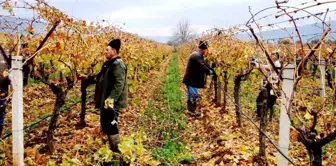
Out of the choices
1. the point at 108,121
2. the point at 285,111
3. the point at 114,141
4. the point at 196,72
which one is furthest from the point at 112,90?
the point at 196,72

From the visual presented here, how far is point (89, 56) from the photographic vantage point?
612cm

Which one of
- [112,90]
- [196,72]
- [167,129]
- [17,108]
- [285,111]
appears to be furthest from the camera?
[196,72]

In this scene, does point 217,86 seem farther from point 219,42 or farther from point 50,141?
point 50,141

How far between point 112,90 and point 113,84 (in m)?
0.13

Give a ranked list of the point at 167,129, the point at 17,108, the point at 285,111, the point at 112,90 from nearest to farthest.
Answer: the point at 285,111
the point at 17,108
the point at 112,90
the point at 167,129

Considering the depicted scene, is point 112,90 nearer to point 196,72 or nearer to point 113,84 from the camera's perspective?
point 113,84

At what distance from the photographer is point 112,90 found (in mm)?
4738

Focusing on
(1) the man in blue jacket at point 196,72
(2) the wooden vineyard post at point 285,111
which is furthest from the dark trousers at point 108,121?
(1) the man in blue jacket at point 196,72

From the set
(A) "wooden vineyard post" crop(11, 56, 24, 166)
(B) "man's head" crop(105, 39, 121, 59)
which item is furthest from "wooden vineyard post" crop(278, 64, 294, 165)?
(A) "wooden vineyard post" crop(11, 56, 24, 166)

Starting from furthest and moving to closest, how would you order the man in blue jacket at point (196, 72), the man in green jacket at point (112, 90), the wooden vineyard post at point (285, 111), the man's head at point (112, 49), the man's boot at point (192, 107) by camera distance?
the man's boot at point (192, 107), the man in blue jacket at point (196, 72), the man's head at point (112, 49), the man in green jacket at point (112, 90), the wooden vineyard post at point (285, 111)

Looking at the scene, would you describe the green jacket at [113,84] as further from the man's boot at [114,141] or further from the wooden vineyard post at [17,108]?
the wooden vineyard post at [17,108]

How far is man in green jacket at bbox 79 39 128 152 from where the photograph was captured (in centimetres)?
472

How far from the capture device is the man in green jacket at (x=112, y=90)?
472cm

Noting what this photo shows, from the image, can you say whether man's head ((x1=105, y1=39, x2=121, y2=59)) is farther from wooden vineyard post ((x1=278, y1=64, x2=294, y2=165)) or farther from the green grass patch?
wooden vineyard post ((x1=278, y1=64, x2=294, y2=165))
